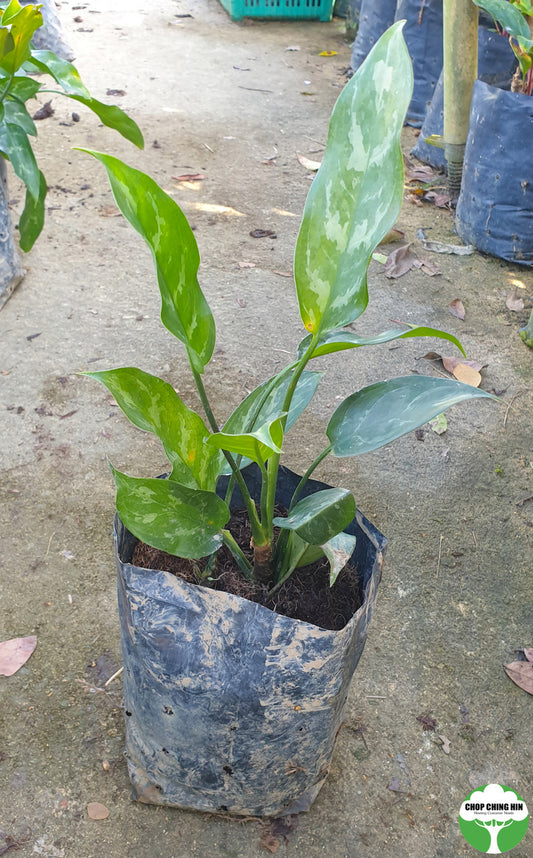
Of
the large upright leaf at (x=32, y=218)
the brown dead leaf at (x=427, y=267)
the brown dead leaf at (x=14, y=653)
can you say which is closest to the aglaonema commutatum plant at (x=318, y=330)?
the brown dead leaf at (x=14, y=653)

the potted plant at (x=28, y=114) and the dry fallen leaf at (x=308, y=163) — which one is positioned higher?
the potted plant at (x=28, y=114)

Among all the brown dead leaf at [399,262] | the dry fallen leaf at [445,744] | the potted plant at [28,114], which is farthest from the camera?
the brown dead leaf at [399,262]

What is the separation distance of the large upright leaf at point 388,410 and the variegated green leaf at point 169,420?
19 cm

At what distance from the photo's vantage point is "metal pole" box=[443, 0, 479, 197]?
9.29 ft

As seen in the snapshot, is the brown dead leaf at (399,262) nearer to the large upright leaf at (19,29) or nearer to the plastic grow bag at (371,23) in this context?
the large upright leaf at (19,29)

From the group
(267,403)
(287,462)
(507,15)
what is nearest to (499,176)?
(507,15)

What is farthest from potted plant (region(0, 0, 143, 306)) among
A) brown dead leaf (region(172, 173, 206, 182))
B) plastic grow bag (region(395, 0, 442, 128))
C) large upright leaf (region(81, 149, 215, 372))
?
plastic grow bag (region(395, 0, 442, 128))

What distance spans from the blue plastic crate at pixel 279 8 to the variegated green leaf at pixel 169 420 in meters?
4.50

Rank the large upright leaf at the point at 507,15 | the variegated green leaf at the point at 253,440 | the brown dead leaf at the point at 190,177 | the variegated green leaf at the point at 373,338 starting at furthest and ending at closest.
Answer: the brown dead leaf at the point at 190,177 → the large upright leaf at the point at 507,15 → the variegated green leaf at the point at 373,338 → the variegated green leaf at the point at 253,440

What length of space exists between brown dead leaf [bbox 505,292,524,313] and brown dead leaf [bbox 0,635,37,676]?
1.80 meters

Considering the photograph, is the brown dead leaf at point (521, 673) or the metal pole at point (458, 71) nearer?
the brown dead leaf at point (521, 673)

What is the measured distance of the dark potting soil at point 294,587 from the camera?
1.18 meters

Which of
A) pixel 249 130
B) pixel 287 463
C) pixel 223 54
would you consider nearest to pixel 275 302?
pixel 287 463

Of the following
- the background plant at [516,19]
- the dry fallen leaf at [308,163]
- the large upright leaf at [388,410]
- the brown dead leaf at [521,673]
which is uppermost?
the background plant at [516,19]
